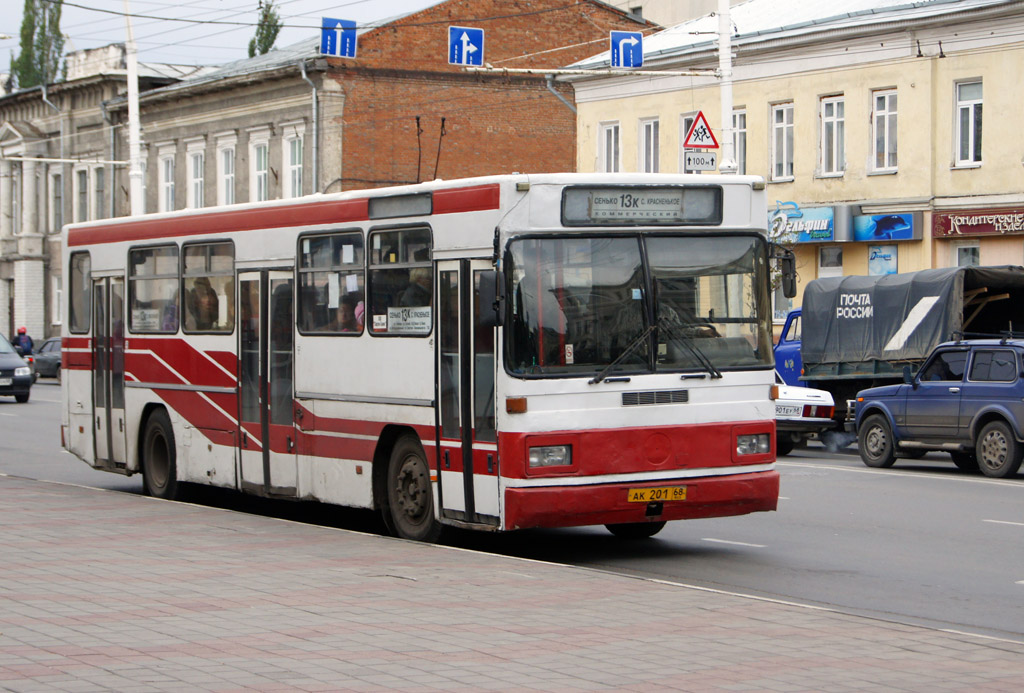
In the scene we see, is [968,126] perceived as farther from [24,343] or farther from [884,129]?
[24,343]

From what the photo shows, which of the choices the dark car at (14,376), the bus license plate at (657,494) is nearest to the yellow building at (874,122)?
the dark car at (14,376)

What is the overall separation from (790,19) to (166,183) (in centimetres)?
2795

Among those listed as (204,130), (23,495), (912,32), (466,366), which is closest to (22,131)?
(204,130)

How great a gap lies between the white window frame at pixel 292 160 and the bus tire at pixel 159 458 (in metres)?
32.6

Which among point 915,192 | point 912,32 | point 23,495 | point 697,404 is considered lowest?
point 23,495

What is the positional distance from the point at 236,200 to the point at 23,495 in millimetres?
37160

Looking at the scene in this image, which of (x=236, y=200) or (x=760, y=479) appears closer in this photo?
(x=760, y=479)

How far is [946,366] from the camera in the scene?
21.0 m

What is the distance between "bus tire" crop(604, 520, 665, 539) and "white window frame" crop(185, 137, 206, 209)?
43.0m

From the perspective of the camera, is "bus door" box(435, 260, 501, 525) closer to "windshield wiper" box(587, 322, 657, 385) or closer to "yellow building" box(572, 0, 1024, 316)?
"windshield wiper" box(587, 322, 657, 385)

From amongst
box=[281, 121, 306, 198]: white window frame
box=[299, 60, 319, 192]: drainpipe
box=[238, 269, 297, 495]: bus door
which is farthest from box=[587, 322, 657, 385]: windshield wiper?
box=[281, 121, 306, 198]: white window frame

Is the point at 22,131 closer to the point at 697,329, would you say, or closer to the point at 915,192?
the point at 915,192

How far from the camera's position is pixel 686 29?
4219 centimetres

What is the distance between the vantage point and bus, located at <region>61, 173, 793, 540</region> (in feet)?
37.1
